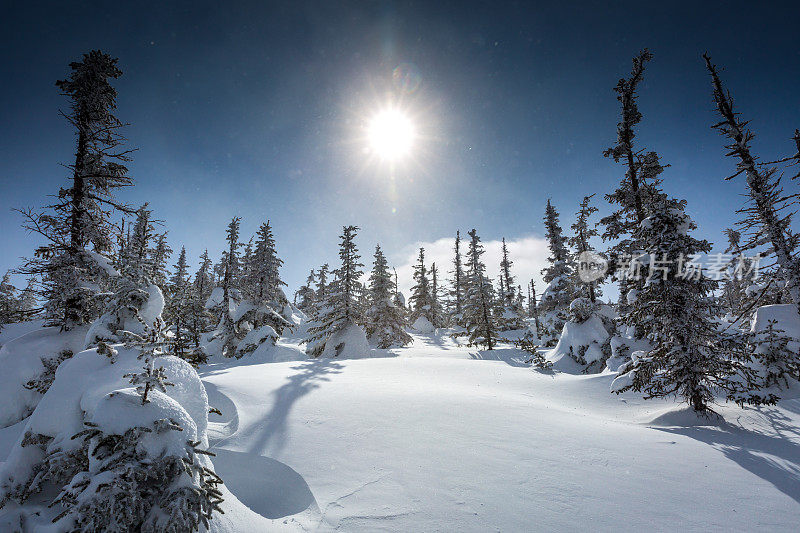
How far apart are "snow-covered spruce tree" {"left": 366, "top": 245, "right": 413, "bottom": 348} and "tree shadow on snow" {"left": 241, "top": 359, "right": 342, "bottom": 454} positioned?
12.8 m

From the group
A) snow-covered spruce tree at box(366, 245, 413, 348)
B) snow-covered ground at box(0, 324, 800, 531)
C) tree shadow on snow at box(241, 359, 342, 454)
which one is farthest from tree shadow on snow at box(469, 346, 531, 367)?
tree shadow on snow at box(241, 359, 342, 454)

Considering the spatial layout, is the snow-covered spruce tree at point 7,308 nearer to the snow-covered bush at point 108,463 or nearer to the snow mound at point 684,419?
the snow-covered bush at point 108,463

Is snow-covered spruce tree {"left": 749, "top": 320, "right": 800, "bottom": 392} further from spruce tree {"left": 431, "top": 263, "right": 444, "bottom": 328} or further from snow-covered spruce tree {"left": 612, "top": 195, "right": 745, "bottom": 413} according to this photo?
spruce tree {"left": 431, "top": 263, "right": 444, "bottom": 328}

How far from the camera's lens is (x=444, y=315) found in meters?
48.3

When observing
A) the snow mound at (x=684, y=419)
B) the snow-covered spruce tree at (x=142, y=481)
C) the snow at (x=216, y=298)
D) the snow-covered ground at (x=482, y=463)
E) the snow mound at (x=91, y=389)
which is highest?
Answer: the snow at (x=216, y=298)

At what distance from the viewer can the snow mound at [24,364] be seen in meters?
7.20

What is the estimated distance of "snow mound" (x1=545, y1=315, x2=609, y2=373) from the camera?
17219 millimetres

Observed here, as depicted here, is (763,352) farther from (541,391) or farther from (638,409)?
(541,391)

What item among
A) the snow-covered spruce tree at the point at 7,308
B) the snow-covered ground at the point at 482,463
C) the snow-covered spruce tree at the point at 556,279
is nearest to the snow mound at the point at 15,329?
the snow-covered spruce tree at the point at 7,308

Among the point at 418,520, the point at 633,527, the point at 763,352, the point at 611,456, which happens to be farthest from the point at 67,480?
the point at 763,352

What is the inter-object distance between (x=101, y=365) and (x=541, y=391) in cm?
1155

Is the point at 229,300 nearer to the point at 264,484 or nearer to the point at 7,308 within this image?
the point at 7,308

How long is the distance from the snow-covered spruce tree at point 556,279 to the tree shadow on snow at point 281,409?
21.3 metres

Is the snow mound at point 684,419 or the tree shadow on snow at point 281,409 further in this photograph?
the snow mound at point 684,419
